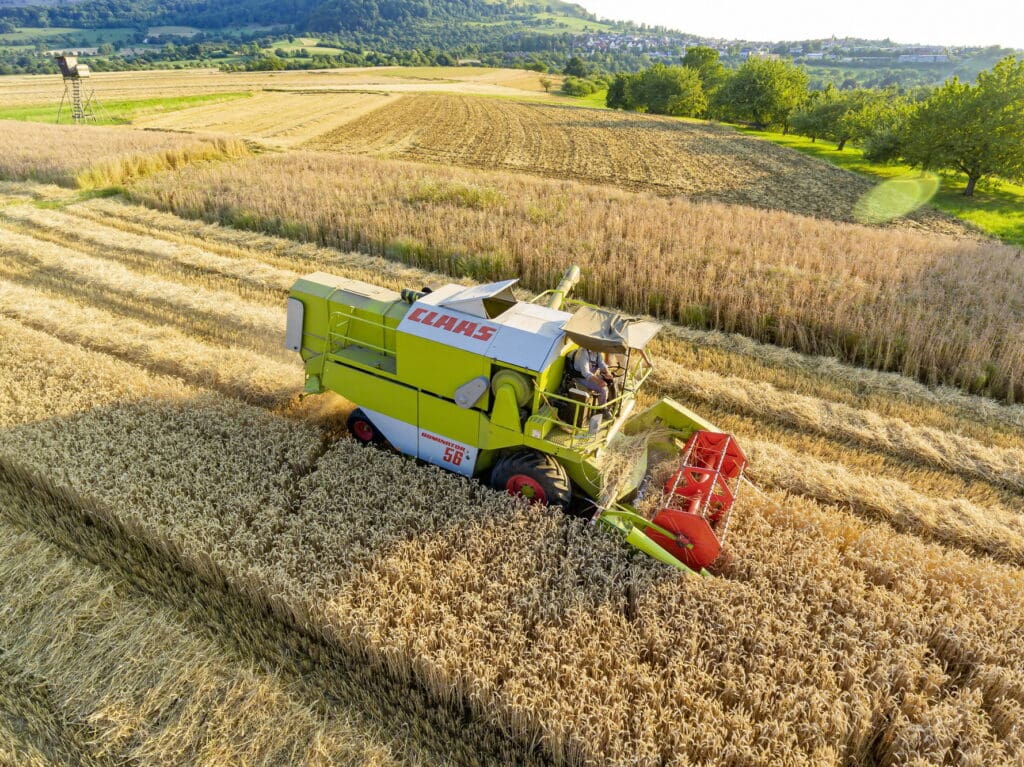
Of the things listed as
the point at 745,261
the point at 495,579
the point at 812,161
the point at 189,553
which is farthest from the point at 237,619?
the point at 812,161

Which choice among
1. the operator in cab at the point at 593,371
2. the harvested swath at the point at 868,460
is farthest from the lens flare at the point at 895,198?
the operator in cab at the point at 593,371

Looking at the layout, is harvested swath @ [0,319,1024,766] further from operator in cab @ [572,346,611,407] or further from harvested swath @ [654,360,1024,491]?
harvested swath @ [654,360,1024,491]

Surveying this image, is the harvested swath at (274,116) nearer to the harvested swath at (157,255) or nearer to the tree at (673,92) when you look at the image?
the harvested swath at (157,255)

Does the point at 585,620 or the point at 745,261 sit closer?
the point at 585,620

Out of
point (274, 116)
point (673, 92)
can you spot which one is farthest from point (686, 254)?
point (673, 92)

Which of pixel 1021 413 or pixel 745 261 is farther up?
pixel 745 261

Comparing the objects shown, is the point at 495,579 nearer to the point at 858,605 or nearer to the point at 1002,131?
the point at 858,605
